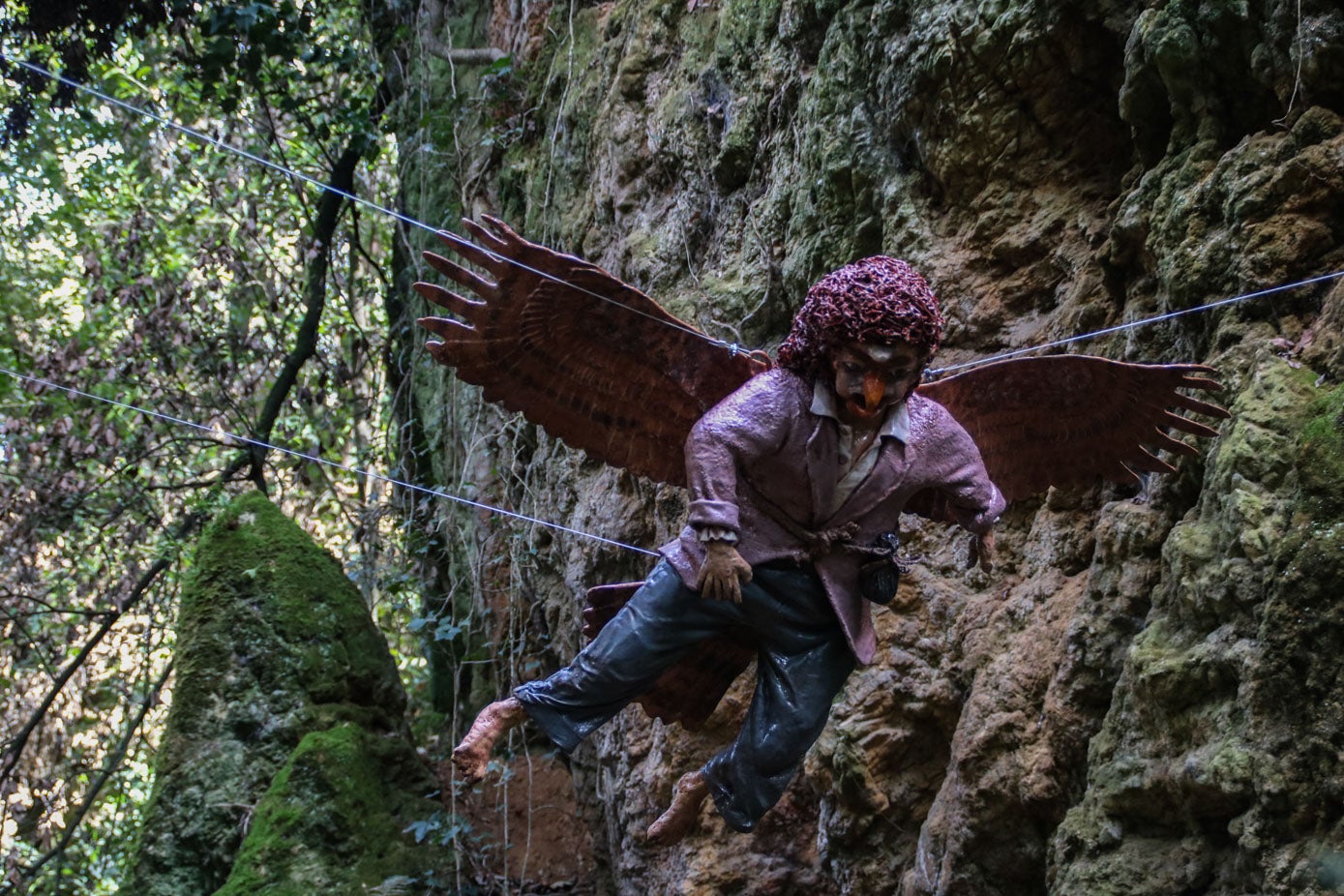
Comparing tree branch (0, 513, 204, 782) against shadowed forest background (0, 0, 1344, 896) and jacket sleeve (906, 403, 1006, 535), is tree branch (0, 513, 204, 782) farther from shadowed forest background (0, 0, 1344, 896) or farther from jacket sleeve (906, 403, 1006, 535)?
jacket sleeve (906, 403, 1006, 535)

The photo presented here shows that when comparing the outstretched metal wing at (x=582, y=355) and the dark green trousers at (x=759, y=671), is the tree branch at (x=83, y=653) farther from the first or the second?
the dark green trousers at (x=759, y=671)

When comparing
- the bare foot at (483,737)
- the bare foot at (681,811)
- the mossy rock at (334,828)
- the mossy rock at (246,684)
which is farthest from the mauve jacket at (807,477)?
the mossy rock at (246,684)

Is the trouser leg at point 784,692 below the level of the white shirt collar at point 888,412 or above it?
below

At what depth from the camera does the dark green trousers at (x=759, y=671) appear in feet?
12.1

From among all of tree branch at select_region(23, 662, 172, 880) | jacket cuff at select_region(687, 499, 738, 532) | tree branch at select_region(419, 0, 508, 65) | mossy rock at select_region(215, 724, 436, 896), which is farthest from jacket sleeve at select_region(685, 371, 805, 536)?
tree branch at select_region(419, 0, 508, 65)

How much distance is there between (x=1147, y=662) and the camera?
370cm

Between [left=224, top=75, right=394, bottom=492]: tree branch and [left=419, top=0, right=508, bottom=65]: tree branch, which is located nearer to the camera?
[left=224, top=75, right=394, bottom=492]: tree branch

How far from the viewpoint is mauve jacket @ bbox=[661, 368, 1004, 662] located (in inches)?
139

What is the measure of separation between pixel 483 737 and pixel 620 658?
40 centimetres

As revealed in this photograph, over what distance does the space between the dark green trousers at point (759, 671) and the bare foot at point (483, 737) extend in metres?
0.04

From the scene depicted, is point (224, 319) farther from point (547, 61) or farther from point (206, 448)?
point (547, 61)

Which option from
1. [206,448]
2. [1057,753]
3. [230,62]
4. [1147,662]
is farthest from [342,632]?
[1147,662]

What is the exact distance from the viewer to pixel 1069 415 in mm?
3994

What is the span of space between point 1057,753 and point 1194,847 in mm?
618
